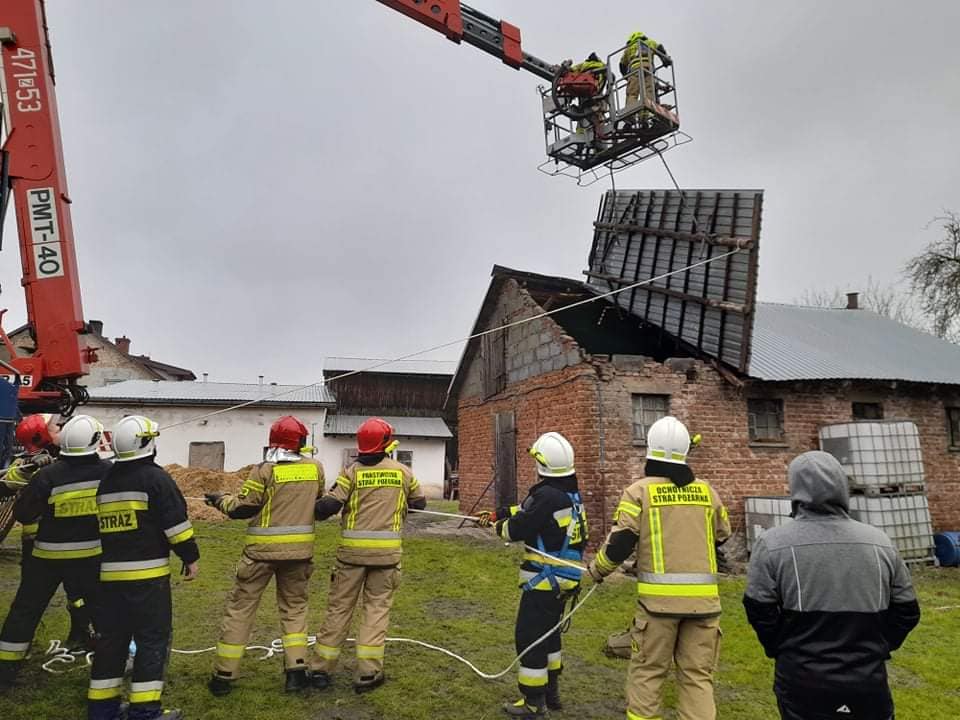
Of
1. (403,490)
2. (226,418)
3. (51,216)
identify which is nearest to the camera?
(403,490)

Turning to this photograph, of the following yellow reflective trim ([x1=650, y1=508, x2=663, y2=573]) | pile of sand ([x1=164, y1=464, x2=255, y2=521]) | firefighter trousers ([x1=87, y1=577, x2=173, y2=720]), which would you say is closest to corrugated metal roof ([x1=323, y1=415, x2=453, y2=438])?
pile of sand ([x1=164, y1=464, x2=255, y2=521])

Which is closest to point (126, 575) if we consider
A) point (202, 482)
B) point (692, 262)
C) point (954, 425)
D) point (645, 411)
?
point (645, 411)

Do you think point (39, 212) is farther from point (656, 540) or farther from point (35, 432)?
point (656, 540)

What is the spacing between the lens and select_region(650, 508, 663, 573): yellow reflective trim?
3.80m

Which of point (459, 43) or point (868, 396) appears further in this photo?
point (868, 396)

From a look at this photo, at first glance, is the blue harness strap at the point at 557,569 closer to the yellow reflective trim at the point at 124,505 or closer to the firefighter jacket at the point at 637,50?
the yellow reflective trim at the point at 124,505

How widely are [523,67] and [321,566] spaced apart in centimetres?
966

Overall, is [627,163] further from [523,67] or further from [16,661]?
[16,661]

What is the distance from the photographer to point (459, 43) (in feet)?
36.6

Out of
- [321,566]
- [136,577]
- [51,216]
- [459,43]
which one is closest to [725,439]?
[321,566]

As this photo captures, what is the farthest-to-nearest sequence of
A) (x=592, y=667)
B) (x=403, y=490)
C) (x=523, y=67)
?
(x=523, y=67)
(x=592, y=667)
(x=403, y=490)

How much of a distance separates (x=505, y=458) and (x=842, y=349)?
7729 millimetres

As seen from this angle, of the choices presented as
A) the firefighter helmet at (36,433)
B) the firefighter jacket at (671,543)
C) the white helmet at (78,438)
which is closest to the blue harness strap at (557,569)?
the firefighter jacket at (671,543)

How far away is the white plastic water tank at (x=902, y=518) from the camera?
10016 mm
